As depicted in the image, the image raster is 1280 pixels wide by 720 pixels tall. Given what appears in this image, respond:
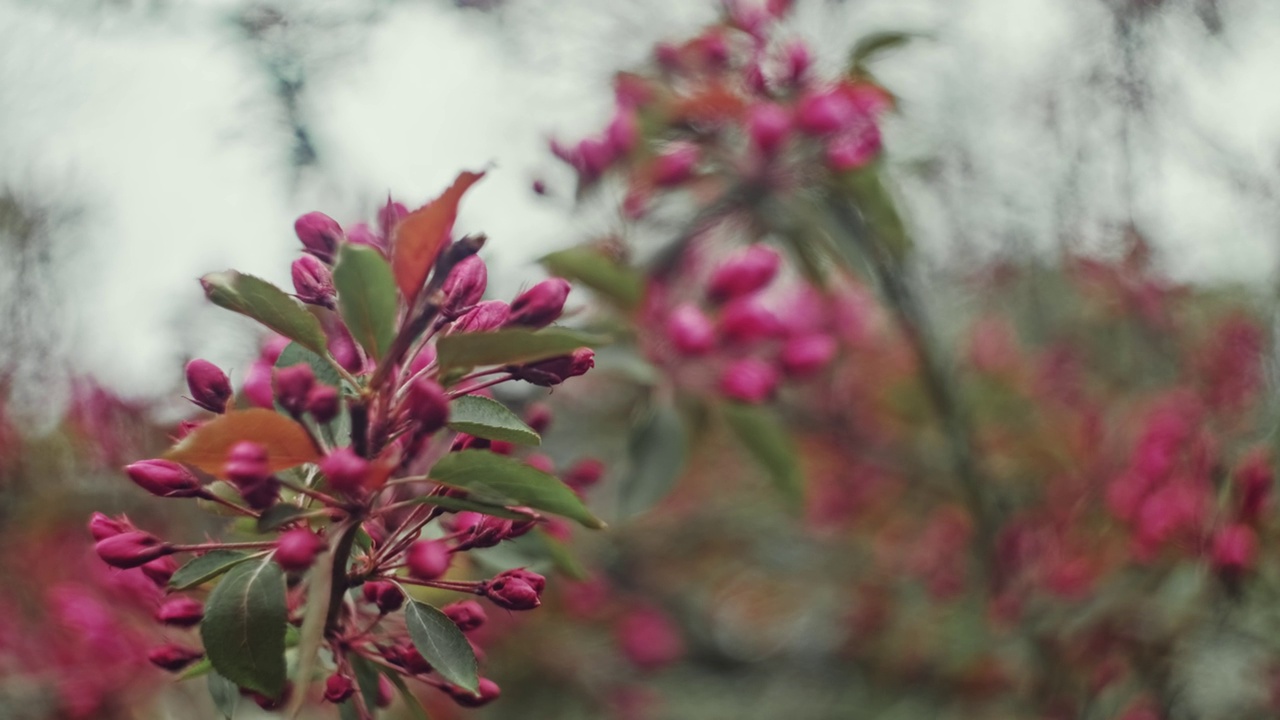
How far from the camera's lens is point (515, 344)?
67cm

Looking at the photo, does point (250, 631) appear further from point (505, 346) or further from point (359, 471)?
point (505, 346)

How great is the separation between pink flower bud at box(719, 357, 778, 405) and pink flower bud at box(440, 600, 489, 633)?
882mm

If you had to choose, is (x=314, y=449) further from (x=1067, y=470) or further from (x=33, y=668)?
(x=1067, y=470)

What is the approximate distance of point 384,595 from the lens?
2.50 ft

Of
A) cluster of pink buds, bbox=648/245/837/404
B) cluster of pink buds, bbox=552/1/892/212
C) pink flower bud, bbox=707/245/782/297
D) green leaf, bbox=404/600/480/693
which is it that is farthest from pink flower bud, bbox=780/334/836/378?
green leaf, bbox=404/600/480/693

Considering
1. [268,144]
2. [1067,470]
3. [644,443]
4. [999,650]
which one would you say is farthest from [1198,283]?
[268,144]

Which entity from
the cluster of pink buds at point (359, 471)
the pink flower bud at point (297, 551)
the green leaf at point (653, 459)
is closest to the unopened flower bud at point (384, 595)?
the cluster of pink buds at point (359, 471)

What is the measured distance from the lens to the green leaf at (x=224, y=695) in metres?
0.81

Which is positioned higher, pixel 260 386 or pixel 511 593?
pixel 260 386

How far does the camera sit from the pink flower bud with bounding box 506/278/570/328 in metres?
0.77

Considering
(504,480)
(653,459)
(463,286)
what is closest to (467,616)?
(504,480)

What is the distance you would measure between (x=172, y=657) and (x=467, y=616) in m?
0.26

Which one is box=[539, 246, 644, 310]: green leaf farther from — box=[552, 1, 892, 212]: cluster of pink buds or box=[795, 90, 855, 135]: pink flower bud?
box=[795, 90, 855, 135]: pink flower bud

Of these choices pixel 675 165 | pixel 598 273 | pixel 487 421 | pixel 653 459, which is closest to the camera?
pixel 487 421
